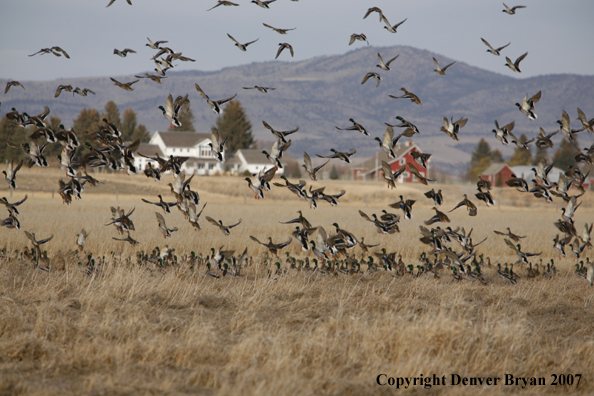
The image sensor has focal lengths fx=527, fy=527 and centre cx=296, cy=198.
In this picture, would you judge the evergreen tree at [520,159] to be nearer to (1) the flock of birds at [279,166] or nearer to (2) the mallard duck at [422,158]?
(1) the flock of birds at [279,166]

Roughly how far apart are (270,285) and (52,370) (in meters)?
5.49

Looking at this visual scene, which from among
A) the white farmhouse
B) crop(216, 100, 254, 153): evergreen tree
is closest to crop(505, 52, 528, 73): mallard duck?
the white farmhouse

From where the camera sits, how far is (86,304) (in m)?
10.0

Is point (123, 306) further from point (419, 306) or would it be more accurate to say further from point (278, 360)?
point (419, 306)

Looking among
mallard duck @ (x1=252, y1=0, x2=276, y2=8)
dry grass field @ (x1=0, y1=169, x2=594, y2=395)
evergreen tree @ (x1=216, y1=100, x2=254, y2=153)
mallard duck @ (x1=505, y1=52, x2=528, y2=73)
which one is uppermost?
evergreen tree @ (x1=216, y1=100, x2=254, y2=153)

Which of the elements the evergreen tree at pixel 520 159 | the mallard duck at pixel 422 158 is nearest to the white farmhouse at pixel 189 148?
the evergreen tree at pixel 520 159

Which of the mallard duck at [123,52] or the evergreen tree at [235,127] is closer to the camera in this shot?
the mallard duck at [123,52]

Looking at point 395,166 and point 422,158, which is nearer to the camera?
point 422,158

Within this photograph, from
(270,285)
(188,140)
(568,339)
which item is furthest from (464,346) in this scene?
(188,140)

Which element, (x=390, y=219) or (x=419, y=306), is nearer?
(x=419, y=306)

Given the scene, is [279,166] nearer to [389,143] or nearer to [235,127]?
[389,143]

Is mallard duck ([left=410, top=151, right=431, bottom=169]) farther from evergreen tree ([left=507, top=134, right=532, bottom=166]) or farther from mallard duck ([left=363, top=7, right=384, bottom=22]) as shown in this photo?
evergreen tree ([left=507, top=134, right=532, bottom=166])

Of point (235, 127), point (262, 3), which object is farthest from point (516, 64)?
point (235, 127)

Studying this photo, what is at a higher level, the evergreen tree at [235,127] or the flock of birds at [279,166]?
the evergreen tree at [235,127]
